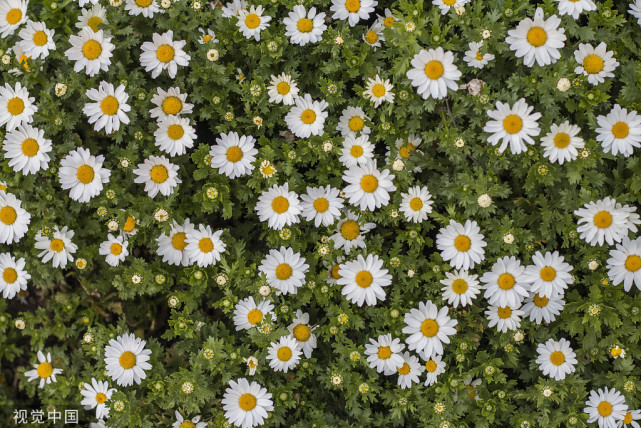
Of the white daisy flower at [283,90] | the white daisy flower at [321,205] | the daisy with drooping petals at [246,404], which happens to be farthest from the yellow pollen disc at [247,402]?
the white daisy flower at [283,90]

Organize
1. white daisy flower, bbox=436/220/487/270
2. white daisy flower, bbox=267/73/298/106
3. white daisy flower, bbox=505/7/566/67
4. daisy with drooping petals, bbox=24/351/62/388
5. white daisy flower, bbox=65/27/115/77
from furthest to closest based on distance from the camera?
1. daisy with drooping petals, bbox=24/351/62/388
2. white daisy flower, bbox=267/73/298/106
3. white daisy flower, bbox=65/27/115/77
4. white daisy flower, bbox=436/220/487/270
5. white daisy flower, bbox=505/7/566/67

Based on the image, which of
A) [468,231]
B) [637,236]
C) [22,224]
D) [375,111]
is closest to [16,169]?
[22,224]

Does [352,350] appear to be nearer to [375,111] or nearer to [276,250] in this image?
[276,250]

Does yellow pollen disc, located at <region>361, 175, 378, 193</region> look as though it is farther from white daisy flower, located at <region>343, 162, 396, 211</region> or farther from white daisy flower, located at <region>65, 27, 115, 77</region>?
white daisy flower, located at <region>65, 27, 115, 77</region>

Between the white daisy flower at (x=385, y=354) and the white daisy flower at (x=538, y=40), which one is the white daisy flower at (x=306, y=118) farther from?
the white daisy flower at (x=385, y=354)

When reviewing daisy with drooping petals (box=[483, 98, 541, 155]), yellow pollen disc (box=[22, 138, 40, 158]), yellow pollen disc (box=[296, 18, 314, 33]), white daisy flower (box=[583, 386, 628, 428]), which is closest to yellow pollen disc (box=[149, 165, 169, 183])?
yellow pollen disc (box=[22, 138, 40, 158])

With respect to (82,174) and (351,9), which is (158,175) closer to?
(82,174)
